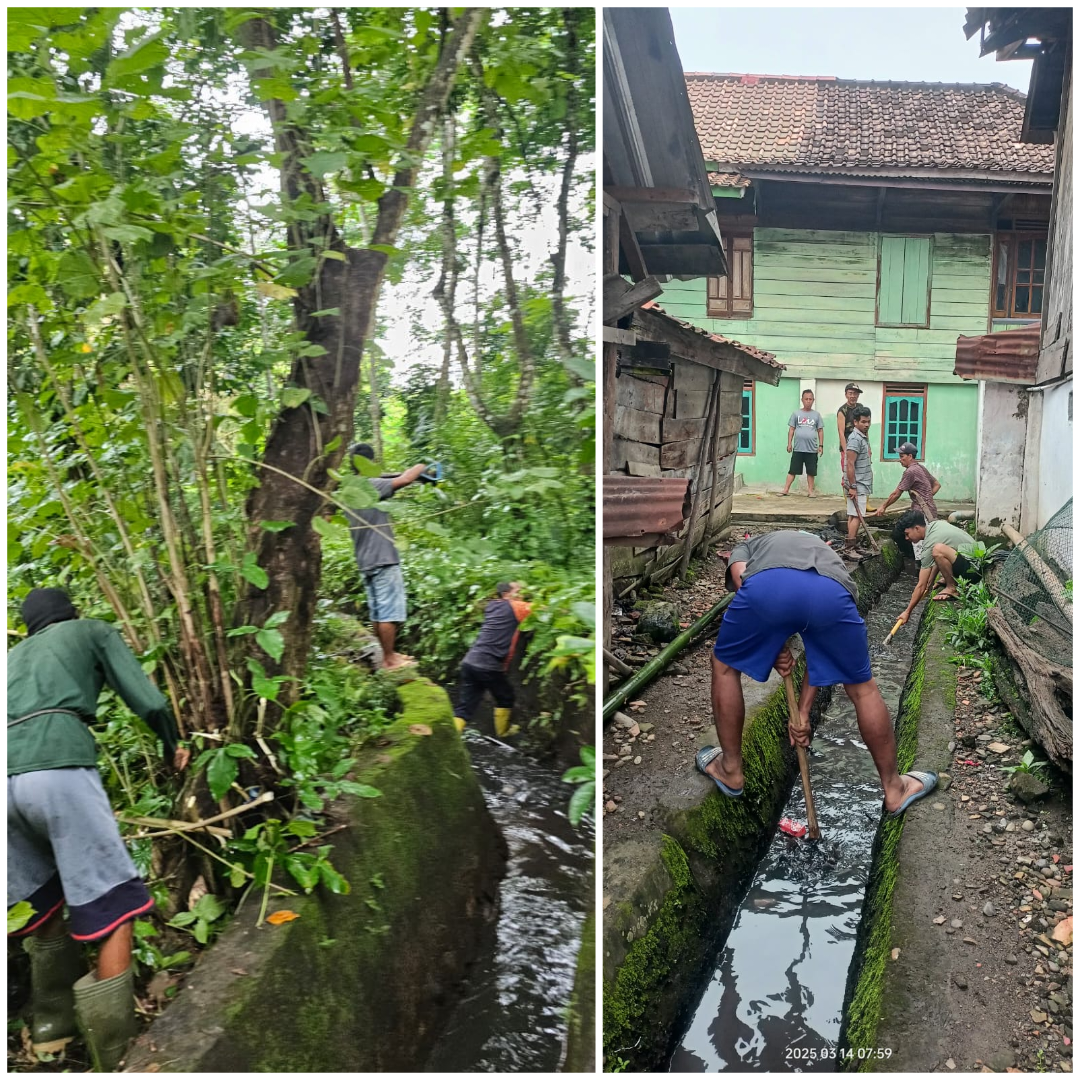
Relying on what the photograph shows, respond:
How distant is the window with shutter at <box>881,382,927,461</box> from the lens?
2400 mm

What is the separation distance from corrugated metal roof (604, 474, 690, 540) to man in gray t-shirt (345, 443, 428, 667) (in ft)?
1.56

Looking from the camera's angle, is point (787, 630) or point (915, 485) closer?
point (787, 630)

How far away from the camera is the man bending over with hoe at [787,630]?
1898 mm

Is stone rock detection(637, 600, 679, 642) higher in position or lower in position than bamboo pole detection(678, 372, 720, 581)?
lower

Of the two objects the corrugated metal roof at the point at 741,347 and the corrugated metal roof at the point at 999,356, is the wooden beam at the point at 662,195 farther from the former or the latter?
the corrugated metal roof at the point at 999,356

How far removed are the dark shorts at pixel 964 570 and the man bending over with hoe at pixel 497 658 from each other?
238cm

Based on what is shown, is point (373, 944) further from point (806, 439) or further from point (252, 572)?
point (806, 439)

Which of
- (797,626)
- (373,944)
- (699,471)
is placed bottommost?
(373,944)

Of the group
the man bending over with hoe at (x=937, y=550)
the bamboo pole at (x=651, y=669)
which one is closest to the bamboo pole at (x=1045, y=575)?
the man bending over with hoe at (x=937, y=550)

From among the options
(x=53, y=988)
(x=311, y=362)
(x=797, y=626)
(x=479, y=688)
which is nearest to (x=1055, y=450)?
(x=797, y=626)

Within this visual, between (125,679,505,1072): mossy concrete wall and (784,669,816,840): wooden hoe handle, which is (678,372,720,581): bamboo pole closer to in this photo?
(784,669,816,840): wooden hoe handle

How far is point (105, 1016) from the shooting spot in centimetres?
151

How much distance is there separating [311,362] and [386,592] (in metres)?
0.74

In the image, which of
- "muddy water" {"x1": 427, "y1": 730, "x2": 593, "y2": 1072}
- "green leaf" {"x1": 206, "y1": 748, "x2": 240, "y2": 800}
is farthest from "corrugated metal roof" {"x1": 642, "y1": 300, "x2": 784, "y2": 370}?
"green leaf" {"x1": 206, "y1": 748, "x2": 240, "y2": 800}
